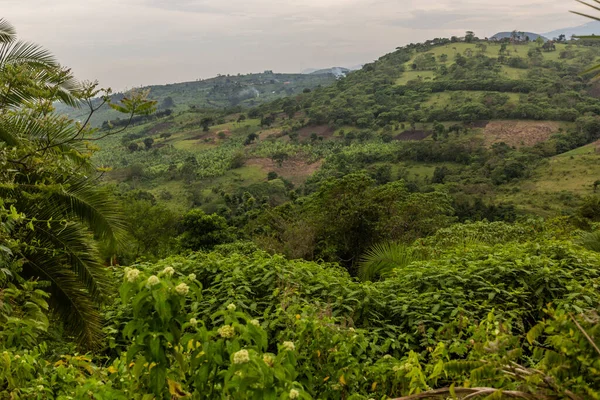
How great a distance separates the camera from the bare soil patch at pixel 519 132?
52.1 metres

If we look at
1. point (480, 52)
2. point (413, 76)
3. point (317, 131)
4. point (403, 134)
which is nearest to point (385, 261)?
point (403, 134)

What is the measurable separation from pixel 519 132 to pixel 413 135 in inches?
524

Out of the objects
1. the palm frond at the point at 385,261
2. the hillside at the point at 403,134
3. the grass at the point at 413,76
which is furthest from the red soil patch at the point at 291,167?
the palm frond at the point at 385,261

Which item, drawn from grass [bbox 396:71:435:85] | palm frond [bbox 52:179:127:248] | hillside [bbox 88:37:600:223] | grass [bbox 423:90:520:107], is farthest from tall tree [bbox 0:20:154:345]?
grass [bbox 396:71:435:85]

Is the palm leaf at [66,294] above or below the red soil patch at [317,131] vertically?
above

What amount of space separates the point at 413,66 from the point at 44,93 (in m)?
93.7

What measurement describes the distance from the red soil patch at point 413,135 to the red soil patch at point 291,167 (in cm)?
1403

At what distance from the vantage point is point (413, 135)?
62188mm

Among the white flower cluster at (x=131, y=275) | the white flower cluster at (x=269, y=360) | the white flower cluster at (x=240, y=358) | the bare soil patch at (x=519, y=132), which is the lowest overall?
the bare soil patch at (x=519, y=132)

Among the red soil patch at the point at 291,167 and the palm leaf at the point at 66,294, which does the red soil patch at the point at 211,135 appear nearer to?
the red soil patch at the point at 291,167

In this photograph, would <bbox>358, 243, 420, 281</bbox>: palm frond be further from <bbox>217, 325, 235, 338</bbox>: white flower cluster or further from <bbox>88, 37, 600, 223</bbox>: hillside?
<bbox>88, 37, 600, 223</bbox>: hillside

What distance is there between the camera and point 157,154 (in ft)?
225

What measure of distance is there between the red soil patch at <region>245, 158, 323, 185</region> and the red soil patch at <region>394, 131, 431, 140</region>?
14.0m

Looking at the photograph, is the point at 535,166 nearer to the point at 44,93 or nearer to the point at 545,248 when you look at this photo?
the point at 545,248
